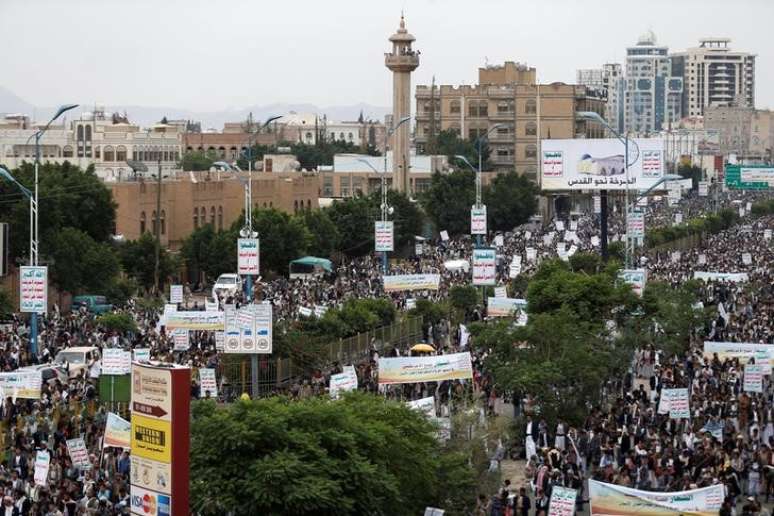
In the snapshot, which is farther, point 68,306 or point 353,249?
point 353,249

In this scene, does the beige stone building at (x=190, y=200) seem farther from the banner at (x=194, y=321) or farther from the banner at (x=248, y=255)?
the banner at (x=194, y=321)

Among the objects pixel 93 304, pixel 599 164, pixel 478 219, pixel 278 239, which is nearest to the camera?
pixel 93 304

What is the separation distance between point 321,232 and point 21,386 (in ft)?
134

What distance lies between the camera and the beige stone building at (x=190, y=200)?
222 ft

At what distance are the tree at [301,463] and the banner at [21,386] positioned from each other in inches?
339

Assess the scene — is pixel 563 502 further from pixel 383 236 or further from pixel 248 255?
pixel 383 236

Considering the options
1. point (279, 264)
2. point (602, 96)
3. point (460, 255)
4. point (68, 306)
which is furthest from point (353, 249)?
point (602, 96)

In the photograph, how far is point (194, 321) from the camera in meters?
38.3

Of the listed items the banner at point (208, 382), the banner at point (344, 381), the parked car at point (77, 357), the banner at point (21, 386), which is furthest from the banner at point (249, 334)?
the parked car at point (77, 357)

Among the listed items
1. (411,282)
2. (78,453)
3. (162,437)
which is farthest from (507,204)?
(162,437)

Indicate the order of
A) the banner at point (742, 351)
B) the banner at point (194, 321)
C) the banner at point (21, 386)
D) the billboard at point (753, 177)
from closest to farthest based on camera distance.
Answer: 1. the banner at point (21, 386)
2. the banner at point (742, 351)
3. the banner at point (194, 321)
4. the billboard at point (753, 177)

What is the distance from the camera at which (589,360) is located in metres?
31.4

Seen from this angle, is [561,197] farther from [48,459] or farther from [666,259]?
[48,459]

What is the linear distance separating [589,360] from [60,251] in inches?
967
